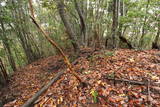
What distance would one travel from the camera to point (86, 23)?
300 inches

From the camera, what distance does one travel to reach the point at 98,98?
8.46 ft

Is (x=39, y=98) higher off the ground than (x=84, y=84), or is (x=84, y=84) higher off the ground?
(x=84, y=84)

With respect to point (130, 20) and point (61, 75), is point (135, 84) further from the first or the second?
point (130, 20)

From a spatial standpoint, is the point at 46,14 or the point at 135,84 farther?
the point at 46,14

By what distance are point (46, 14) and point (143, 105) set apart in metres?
12.1

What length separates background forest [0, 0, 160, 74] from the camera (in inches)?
213

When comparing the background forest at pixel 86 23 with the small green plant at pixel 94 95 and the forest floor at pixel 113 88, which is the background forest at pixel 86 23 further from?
the small green plant at pixel 94 95

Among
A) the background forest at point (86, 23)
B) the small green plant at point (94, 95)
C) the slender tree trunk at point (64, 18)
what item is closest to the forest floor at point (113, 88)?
the small green plant at point (94, 95)

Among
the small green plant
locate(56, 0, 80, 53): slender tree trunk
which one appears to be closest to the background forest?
locate(56, 0, 80, 53): slender tree trunk

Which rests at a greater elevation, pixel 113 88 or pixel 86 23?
pixel 86 23

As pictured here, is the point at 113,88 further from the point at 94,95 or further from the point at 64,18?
the point at 64,18

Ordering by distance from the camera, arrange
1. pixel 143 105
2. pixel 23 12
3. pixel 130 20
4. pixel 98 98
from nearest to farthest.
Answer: pixel 143 105 < pixel 98 98 < pixel 130 20 < pixel 23 12

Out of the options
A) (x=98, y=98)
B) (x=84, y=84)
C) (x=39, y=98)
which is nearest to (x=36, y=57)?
Answer: (x=39, y=98)

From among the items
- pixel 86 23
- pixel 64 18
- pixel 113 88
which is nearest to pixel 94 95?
pixel 113 88
